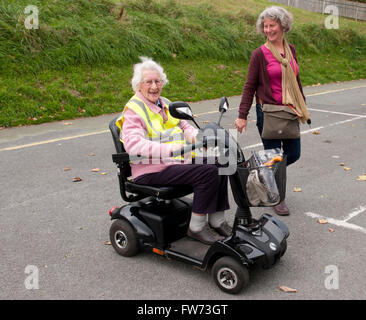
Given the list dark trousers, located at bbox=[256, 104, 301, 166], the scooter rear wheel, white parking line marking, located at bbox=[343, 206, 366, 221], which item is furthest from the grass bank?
white parking line marking, located at bbox=[343, 206, 366, 221]

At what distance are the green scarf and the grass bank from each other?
5.66m

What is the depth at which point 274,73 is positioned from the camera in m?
4.50

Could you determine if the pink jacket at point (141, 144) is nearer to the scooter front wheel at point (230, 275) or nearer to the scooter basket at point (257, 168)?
the scooter basket at point (257, 168)

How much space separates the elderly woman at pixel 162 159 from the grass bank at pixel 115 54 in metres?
5.68

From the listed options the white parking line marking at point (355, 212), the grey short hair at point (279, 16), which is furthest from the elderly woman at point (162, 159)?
the white parking line marking at point (355, 212)

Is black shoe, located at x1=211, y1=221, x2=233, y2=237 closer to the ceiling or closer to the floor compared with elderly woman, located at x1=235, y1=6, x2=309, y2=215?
closer to the floor

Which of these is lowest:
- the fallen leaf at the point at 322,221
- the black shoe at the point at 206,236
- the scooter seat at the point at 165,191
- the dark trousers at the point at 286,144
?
the fallen leaf at the point at 322,221

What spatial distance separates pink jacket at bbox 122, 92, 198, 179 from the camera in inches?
131

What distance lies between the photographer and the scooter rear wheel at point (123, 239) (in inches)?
145

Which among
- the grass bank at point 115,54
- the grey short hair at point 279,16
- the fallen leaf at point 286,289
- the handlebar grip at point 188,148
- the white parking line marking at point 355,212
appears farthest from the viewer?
the grass bank at point 115,54

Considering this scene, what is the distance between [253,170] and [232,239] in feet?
1.69

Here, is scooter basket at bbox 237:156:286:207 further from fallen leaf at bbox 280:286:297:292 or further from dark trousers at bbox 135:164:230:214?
fallen leaf at bbox 280:286:297:292

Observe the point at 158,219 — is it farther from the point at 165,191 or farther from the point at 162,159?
the point at 162,159

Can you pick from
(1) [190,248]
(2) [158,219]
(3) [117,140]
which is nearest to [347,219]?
(1) [190,248]
